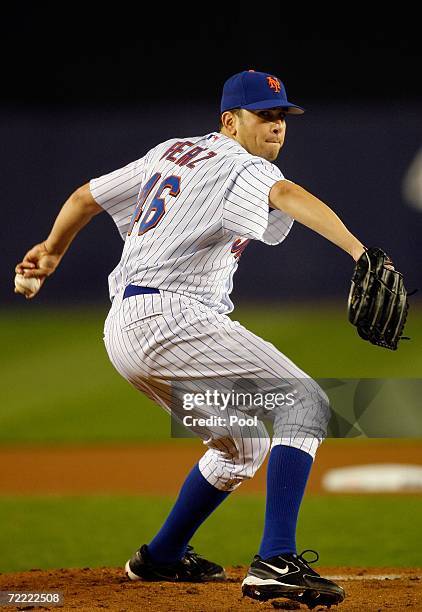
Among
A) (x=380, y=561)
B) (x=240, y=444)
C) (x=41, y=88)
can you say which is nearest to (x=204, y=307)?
(x=240, y=444)

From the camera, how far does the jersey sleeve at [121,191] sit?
3.72 metres

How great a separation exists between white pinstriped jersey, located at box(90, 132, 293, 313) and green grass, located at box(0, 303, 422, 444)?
4448mm

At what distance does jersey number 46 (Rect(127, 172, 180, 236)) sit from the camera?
3309mm

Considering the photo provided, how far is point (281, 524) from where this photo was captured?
3078 mm

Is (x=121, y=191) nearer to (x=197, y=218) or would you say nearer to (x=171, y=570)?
(x=197, y=218)

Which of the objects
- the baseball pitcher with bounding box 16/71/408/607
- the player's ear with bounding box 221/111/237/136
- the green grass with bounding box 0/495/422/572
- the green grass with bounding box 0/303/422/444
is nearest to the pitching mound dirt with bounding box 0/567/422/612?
the baseball pitcher with bounding box 16/71/408/607

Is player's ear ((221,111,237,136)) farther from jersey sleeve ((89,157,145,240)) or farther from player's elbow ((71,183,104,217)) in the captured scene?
player's elbow ((71,183,104,217))

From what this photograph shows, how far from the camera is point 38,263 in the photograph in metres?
3.85

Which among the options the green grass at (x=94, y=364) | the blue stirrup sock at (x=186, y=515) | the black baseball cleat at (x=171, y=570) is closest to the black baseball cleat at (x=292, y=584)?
the blue stirrup sock at (x=186, y=515)

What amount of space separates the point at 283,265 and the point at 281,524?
35.1 ft

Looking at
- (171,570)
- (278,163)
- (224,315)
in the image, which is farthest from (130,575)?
(278,163)

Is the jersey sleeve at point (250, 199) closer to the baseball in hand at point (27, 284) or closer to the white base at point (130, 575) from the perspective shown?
the baseball in hand at point (27, 284)

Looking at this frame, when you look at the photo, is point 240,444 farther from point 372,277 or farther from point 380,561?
point 380,561

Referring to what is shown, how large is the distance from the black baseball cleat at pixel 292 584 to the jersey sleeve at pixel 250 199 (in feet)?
3.27
